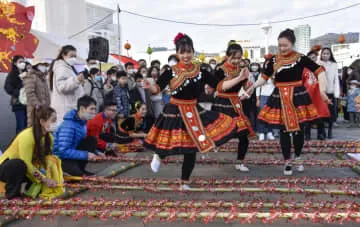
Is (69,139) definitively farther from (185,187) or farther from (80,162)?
(185,187)

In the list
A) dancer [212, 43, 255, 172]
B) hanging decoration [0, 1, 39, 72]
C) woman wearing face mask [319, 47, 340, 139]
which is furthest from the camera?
hanging decoration [0, 1, 39, 72]

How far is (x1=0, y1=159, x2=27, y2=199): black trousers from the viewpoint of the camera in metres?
3.32

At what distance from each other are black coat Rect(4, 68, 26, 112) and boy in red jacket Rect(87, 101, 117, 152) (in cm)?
162

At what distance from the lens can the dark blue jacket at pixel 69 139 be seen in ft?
13.6

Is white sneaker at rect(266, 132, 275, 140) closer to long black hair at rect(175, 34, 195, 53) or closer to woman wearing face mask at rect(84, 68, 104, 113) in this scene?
woman wearing face mask at rect(84, 68, 104, 113)

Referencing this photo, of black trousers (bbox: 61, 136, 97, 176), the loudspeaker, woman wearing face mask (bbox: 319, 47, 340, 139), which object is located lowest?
black trousers (bbox: 61, 136, 97, 176)

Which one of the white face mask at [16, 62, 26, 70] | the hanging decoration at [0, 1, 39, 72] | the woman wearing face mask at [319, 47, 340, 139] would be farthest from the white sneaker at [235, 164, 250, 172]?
the hanging decoration at [0, 1, 39, 72]

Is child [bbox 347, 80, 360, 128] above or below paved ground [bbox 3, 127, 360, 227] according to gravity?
above

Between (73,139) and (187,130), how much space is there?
141 centimetres

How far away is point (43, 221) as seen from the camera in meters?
3.05

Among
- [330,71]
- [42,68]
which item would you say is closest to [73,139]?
[42,68]

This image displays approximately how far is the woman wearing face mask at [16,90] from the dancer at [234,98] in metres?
3.46

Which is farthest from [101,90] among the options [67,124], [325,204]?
[325,204]

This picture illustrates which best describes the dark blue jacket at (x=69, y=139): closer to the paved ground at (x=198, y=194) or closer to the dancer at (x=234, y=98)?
the paved ground at (x=198, y=194)
